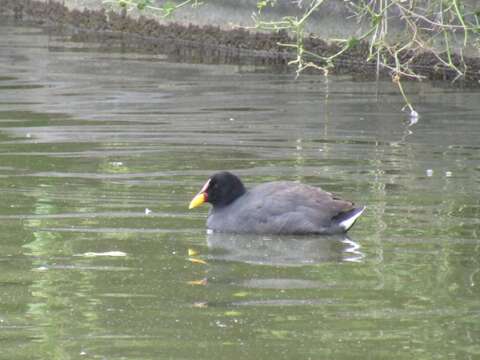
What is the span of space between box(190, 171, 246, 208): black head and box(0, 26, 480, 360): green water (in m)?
0.23

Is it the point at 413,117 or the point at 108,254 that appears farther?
the point at 413,117

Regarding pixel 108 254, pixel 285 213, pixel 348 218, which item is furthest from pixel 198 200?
pixel 108 254

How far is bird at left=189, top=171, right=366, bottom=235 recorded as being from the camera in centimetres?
1113

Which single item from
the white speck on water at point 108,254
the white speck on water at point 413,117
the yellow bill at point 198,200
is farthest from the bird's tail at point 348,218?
the white speck on water at point 413,117

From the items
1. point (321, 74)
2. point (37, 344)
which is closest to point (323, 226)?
point (37, 344)

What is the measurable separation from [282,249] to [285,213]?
503 mm

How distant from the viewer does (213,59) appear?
2245cm

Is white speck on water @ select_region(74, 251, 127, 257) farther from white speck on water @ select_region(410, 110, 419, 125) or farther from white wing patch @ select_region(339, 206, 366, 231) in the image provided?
white speck on water @ select_region(410, 110, 419, 125)

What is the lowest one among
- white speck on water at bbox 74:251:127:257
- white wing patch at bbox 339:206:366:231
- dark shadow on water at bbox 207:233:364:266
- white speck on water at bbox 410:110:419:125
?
dark shadow on water at bbox 207:233:364:266

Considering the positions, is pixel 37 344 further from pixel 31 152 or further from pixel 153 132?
pixel 153 132

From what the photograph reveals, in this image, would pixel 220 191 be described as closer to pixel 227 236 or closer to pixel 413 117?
pixel 227 236

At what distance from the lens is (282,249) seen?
10711mm

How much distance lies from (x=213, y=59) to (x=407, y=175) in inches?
371

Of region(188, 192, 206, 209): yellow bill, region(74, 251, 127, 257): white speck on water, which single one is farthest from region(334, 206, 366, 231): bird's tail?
region(74, 251, 127, 257): white speck on water
